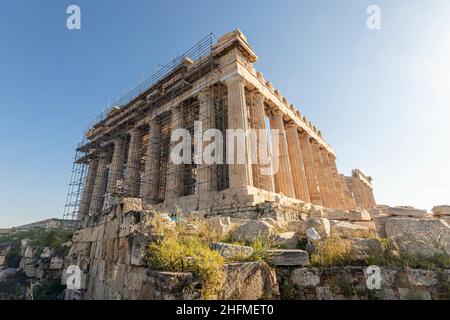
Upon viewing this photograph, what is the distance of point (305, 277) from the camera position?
11.0 feet

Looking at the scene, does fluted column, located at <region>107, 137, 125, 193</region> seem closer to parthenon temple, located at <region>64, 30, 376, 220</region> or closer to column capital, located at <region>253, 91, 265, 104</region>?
parthenon temple, located at <region>64, 30, 376, 220</region>

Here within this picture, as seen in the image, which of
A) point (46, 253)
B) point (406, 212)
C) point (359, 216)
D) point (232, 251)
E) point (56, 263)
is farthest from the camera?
point (46, 253)

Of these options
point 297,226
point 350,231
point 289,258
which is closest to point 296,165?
point 297,226

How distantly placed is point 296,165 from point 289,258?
611 inches

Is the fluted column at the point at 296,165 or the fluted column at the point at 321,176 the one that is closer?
the fluted column at the point at 296,165

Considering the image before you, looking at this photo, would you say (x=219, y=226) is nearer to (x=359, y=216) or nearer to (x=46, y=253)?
(x=359, y=216)

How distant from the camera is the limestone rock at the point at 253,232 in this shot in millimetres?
4480

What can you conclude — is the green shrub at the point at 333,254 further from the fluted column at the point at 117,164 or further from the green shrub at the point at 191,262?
the fluted column at the point at 117,164

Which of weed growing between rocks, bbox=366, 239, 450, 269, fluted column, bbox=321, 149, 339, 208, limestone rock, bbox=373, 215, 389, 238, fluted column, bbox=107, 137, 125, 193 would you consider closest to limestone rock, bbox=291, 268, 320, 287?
weed growing between rocks, bbox=366, 239, 450, 269

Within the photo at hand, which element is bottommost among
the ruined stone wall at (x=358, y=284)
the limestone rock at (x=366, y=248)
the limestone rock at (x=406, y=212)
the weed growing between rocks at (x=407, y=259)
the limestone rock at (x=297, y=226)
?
the ruined stone wall at (x=358, y=284)

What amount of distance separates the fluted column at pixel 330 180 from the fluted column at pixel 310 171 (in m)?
2.74

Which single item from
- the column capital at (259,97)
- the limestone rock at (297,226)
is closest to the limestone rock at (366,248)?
the limestone rock at (297,226)

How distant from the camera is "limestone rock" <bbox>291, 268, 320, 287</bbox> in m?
3.33
